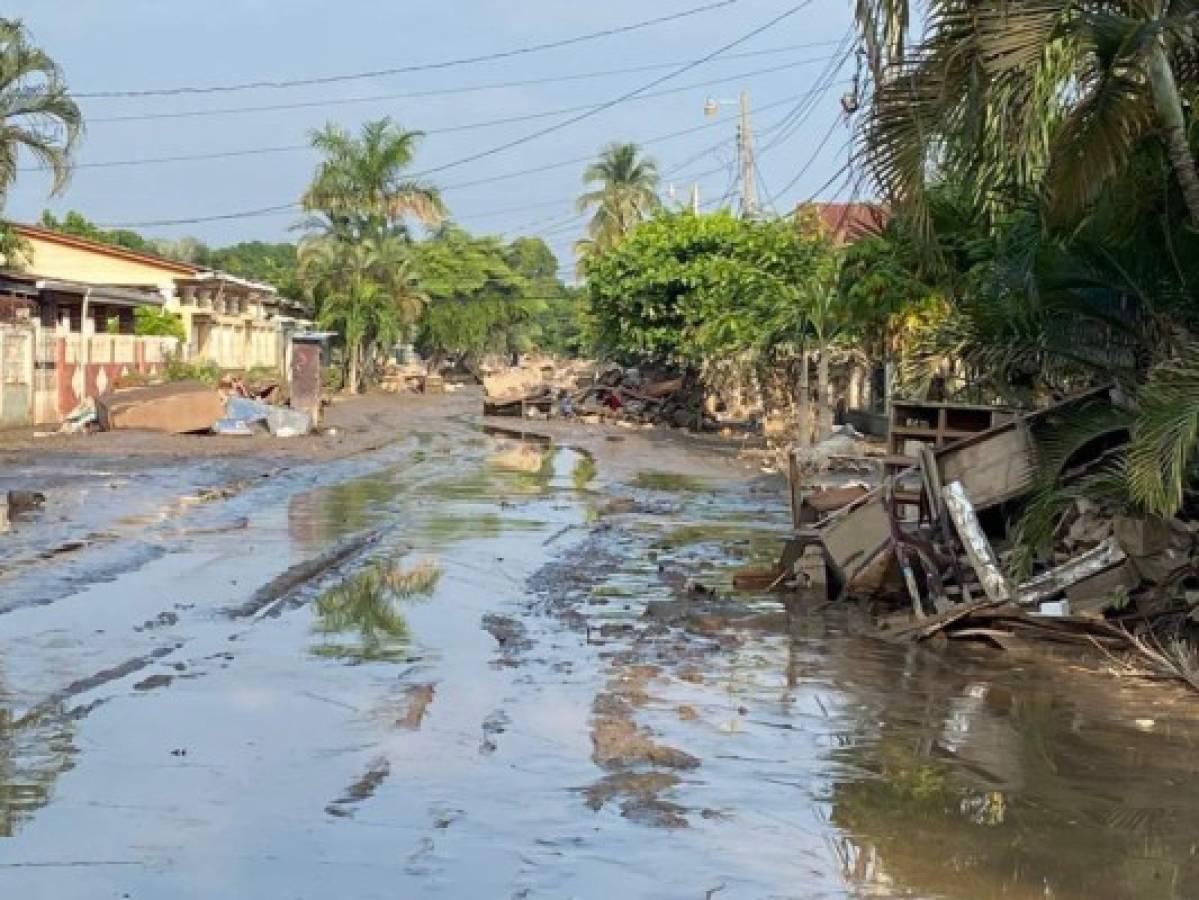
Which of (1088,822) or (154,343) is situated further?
(154,343)

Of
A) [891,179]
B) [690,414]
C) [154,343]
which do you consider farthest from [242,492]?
[690,414]

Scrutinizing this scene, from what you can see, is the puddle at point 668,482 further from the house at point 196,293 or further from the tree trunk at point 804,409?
the house at point 196,293

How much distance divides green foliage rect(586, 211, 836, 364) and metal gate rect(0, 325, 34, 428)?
15047 mm

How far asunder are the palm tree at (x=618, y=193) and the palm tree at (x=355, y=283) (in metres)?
12.8

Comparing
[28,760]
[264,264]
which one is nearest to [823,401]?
[28,760]

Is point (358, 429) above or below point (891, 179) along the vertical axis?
below

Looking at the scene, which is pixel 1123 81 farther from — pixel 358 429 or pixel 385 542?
pixel 358 429

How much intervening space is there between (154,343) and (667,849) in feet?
122

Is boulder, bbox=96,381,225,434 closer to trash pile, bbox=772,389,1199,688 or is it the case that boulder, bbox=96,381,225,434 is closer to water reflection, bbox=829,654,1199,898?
trash pile, bbox=772,389,1199,688

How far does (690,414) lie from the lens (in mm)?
44750

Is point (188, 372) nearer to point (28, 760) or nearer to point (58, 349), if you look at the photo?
point (58, 349)

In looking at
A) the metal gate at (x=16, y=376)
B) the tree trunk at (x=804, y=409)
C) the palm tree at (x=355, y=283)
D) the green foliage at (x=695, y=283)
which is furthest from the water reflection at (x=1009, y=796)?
the palm tree at (x=355, y=283)

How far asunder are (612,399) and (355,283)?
659 inches

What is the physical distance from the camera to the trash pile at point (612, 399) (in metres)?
45.4
